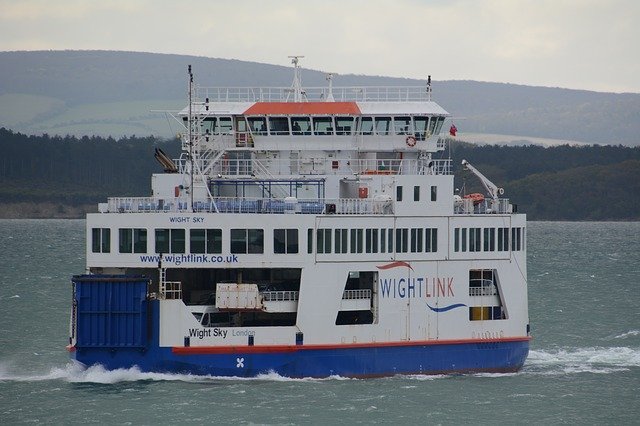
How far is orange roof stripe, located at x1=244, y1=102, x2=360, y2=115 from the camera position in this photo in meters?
42.3

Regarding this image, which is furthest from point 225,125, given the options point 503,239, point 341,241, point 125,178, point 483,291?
point 125,178

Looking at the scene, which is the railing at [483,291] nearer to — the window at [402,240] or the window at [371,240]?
the window at [402,240]

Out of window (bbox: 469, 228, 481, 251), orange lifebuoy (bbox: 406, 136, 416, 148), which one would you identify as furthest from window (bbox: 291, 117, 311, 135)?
window (bbox: 469, 228, 481, 251)

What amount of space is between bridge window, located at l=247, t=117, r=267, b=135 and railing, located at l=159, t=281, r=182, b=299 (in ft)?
18.9

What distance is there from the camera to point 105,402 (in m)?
35.9

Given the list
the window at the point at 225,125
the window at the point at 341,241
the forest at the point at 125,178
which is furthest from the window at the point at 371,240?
the forest at the point at 125,178

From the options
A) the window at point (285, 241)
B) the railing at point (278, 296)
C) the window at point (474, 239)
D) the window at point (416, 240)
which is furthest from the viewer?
the window at point (474, 239)

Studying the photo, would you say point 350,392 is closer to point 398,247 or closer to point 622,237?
point 398,247

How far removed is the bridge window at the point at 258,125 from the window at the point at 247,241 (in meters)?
5.29

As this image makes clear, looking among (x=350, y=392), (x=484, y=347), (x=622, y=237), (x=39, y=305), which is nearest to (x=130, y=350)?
(x=350, y=392)

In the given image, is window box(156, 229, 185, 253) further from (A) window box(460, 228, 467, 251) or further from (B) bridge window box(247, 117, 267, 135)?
(A) window box(460, 228, 467, 251)

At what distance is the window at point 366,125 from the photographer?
42531 millimetres

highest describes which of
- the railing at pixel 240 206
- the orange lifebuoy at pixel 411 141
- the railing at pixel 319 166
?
the orange lifebuoy at pixel 411 141

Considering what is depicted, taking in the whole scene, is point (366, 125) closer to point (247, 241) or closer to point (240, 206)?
point (240, 206)
